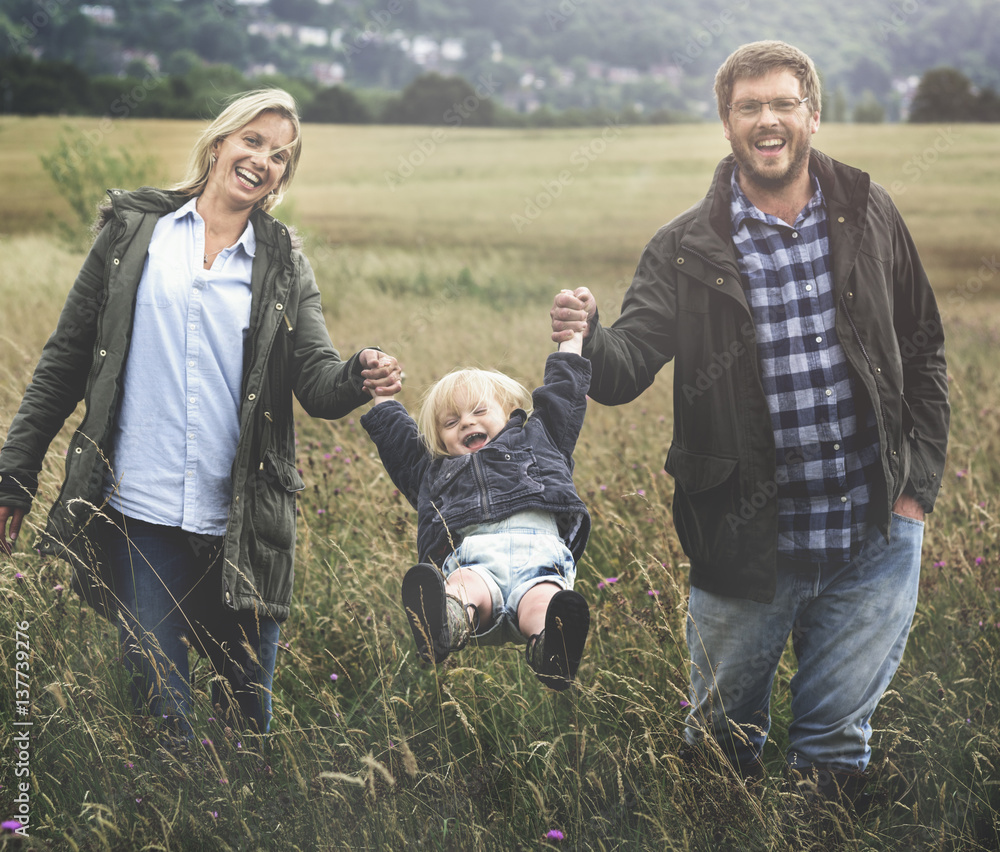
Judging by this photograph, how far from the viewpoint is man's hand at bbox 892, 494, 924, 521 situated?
244cm

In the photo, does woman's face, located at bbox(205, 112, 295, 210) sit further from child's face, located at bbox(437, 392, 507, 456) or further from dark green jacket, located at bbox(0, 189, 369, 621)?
child's face, located at bbox(437, 392, 507, 456)

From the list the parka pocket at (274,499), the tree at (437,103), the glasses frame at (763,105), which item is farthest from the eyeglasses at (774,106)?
the tree at (437,103)

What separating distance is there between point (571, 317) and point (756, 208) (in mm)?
631

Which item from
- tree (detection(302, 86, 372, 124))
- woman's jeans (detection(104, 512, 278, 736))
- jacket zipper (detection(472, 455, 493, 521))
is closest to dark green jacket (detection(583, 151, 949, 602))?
jacket zipper (detection(472, 455, 493, 521))

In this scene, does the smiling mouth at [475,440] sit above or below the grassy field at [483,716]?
above

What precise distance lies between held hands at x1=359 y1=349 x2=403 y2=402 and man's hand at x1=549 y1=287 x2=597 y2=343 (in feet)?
1.61

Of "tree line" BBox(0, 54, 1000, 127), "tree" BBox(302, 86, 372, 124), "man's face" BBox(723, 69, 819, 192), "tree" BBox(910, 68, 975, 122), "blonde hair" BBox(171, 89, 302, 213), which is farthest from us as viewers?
"tree" BBox(302, 86, 372, 124)

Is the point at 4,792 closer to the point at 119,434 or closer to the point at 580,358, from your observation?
the point at 119,434

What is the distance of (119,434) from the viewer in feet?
8.04

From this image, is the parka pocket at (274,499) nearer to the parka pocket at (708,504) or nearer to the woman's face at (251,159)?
the woman's face at (251,159)

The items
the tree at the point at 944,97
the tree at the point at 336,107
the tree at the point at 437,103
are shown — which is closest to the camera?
the tree at the point at 944,97

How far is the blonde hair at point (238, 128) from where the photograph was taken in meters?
2.49

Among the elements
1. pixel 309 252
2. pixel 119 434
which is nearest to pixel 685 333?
pixel 119 434

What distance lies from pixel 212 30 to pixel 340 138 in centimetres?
556
